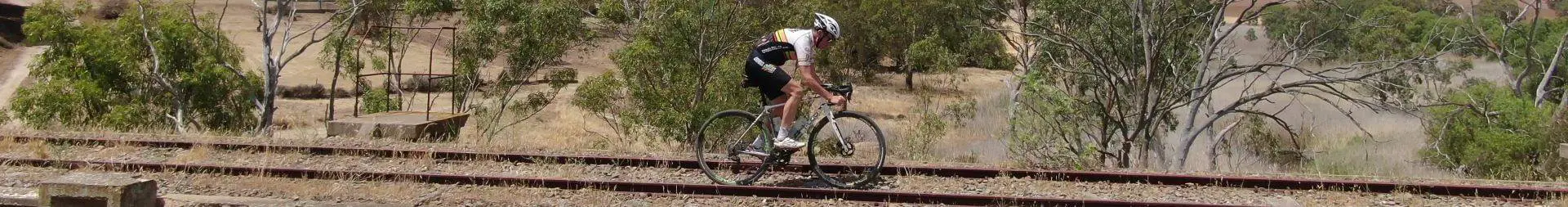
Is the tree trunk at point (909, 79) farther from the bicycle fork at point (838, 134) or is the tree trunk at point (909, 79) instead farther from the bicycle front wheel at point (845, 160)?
the bicycle fork at point (838, 134)

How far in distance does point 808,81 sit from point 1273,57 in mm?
13923

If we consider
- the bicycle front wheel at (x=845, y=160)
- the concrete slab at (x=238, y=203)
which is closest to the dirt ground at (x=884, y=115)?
the bicycle front wheel at (x=845, y=160)

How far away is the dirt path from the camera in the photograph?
1298 inches

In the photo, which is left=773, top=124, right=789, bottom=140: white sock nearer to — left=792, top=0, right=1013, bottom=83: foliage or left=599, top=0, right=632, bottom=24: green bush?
left=599, top=0, right=632, bottom=24: green bush

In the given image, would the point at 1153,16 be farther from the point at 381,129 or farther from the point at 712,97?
the point at 381,129

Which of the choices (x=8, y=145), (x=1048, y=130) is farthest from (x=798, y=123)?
(x=8, y=145)

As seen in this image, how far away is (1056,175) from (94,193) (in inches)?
239

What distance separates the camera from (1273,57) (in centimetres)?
1994

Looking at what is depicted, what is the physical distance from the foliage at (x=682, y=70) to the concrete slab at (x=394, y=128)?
9.15 feet

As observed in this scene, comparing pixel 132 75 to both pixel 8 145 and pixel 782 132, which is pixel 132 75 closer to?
pixel 8 145

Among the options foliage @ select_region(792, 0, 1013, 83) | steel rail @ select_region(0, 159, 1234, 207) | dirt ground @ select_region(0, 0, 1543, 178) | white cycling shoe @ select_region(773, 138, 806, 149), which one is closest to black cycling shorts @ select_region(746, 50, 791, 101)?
white cycling shoe @ select_region(773, 138, 806, 149)

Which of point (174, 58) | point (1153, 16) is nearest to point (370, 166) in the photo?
point (1153, 16)

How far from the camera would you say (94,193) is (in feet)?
19.2

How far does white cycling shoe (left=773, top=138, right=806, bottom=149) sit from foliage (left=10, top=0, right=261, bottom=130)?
14839mm
